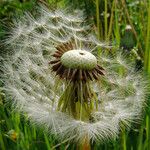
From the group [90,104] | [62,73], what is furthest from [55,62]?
[90,104]

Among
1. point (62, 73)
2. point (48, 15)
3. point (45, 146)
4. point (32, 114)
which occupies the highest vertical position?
point (48, 15)

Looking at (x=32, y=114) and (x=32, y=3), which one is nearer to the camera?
(x=32, y=114)

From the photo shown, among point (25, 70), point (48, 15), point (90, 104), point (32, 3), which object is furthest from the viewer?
point (32, 3)

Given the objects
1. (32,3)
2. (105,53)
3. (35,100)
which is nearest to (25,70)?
(35,100)

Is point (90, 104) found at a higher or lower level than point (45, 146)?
higher

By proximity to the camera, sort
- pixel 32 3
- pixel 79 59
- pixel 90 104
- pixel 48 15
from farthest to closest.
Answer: pixel 32 3 < pixel 48 15 < pixel 90 104 < pixel 79 59

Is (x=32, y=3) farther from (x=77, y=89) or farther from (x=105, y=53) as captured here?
(x=77, y=89)
